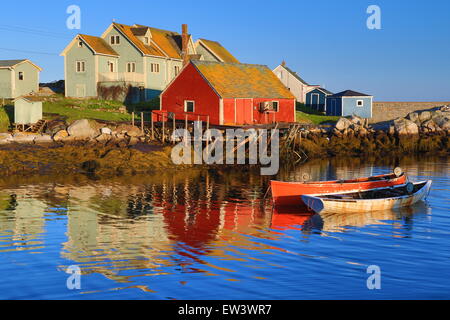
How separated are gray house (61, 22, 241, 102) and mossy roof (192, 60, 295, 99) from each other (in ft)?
38.5

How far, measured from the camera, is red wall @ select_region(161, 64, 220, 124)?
50094 millimetres

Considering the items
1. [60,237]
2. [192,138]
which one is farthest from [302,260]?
[192,138]

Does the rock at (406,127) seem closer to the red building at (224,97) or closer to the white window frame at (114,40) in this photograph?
the red building at (224,97)

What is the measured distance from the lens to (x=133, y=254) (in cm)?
1861

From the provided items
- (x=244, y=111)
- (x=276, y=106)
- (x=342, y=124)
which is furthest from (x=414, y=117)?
(x=244, y=111)

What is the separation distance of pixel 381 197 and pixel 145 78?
4215 cm

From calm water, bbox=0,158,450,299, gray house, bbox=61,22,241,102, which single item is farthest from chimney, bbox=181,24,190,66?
calm water, bbox=0,158,450,299

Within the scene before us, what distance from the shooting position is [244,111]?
51719 millimetres

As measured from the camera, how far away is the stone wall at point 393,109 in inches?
2805

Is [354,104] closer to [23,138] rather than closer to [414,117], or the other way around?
[414,117]

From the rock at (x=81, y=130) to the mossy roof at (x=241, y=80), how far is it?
36.5 ft

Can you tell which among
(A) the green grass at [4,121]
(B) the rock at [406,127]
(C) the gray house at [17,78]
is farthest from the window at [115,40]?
(B) the rock at [406,127]

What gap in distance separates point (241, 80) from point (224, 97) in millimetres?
4780

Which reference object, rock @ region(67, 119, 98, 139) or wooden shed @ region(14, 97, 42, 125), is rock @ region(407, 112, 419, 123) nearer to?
rock @ region(67, 119, 98, 139)
